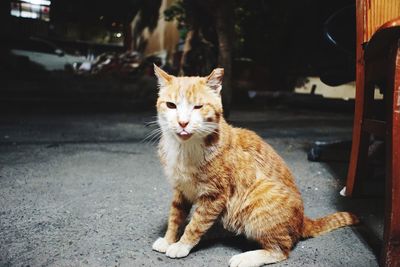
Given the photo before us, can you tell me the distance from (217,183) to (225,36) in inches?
135

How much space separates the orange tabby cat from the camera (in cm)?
137

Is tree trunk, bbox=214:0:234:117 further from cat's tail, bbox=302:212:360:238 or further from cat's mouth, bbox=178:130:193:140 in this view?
cat's mouth, bbox=178:130:193:140

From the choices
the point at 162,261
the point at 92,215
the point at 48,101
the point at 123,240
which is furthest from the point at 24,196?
the point at 48,101

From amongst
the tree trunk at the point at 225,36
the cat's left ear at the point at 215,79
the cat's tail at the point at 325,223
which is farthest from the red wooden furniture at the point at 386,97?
the tree trunk at the point at 225,36

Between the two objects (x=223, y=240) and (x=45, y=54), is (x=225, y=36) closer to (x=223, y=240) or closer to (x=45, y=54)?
(x=223, y=240)

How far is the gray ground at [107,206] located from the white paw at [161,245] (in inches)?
1.1

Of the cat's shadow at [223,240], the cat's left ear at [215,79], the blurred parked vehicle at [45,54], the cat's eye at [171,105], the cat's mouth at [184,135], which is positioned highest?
the blurred parked vehicle at [45,54]

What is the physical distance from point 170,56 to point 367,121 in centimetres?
780

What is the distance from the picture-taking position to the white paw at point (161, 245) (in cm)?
143

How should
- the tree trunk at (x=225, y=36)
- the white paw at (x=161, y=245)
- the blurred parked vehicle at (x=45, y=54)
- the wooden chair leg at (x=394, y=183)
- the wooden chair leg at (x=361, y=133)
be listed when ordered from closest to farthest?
the wooden chair leg at (x=394, y=183) → the white paw at (x=161, y=245) → the wooden chair leg at (x=361, y=133) → the tree trunk at (x=225, y=36) → the blurred parked vehicle at (x=45, y=54)

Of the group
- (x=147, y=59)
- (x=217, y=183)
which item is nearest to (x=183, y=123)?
(x=217, y=183)

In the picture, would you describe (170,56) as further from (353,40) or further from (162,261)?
(162,261)

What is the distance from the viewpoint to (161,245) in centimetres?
144

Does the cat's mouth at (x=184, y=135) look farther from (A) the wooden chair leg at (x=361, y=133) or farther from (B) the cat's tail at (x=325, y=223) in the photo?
(A) the wooden chair leg at (x=361, y=133)
